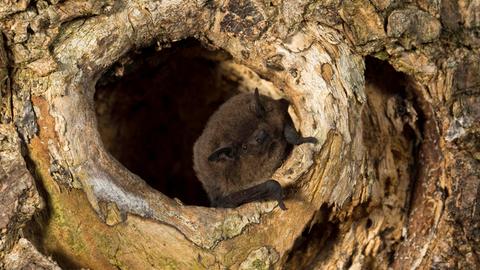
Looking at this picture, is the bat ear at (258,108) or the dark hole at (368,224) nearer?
the dark hole at (368,224)

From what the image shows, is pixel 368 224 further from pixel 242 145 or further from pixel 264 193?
pixel 242 145

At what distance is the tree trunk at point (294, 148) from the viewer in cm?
371

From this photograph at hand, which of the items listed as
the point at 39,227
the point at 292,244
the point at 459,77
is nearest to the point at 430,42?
the point at 459,77

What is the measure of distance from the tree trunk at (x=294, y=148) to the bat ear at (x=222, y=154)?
82 centimetres

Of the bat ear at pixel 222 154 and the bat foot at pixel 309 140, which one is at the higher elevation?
the bat foot at pixel 309 140

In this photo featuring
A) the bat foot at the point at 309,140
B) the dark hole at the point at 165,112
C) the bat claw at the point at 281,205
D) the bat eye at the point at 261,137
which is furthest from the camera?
the dark hole at the point at 165,112

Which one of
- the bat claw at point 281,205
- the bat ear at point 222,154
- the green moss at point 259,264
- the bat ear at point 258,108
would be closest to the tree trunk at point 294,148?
the green moss at point 259,264

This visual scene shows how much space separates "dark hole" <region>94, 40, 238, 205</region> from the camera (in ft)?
18.8

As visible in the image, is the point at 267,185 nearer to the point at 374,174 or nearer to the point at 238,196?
the point at 238,196

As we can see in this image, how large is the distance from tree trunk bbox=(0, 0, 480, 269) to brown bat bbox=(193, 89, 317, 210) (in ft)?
2.12

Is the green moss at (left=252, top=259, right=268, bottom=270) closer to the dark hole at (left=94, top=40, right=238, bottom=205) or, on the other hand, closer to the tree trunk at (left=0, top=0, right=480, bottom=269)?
the tree trunk at (left=0, top=0, right=480, bottom=269)

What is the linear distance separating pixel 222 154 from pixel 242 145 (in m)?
0.17

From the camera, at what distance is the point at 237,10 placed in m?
4.12

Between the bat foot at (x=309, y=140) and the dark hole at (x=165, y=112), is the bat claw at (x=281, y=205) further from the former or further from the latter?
the dark hole at (x=165, y=112)
